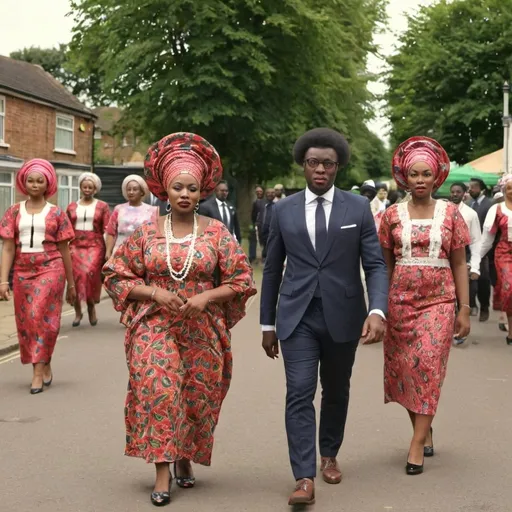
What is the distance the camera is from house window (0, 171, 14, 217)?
1100 inches

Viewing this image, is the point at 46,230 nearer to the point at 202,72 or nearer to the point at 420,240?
the point at 420,240

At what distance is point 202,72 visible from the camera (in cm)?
3089

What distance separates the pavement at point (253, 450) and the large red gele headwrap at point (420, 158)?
173 cm

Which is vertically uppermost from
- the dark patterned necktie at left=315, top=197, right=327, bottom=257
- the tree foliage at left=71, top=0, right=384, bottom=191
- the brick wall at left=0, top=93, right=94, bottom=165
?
the tree foliage at left=71, top=0, right=384, bottom=191

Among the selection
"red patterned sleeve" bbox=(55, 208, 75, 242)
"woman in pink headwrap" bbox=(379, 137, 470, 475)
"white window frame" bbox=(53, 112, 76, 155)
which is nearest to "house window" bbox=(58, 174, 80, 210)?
"white window frame" bbox=(53, 112, 76, 155)

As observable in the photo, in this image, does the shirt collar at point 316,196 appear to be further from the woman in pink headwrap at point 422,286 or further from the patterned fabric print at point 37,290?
the patterned fabric print at point 37,290

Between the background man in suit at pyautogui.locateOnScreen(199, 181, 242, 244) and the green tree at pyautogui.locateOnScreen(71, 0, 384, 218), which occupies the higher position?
the green tree at pyautogui.locateOnScreen(71, 0, 384, 218)

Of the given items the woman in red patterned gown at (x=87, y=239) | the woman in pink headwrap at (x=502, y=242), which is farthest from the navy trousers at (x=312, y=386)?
the woman in red patterned gown at (x=87, y=239)

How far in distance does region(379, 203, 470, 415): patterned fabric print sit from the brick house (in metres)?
21.6

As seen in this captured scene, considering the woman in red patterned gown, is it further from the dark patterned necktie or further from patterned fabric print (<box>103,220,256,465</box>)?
the dark patterned necktie

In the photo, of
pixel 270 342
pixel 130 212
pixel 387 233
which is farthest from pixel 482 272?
pixel 270 342

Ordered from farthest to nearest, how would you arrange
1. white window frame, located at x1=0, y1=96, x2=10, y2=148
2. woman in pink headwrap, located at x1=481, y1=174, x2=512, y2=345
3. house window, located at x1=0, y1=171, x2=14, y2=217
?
white window frame, located at x1=0, y1=96, x2=10, y2=148, house window, located at x1=0, y1=171, x2=14, y2=217, woman in pink headwrap, located at x1=481, y1=174, x2=512, y2=345

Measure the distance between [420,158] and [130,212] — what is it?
719 cm

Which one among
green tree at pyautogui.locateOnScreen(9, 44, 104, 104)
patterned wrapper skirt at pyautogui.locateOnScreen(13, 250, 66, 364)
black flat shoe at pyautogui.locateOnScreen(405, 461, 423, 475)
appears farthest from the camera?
green tree at pyautogui.locateOnScreen(9, 44, 104, 104)
